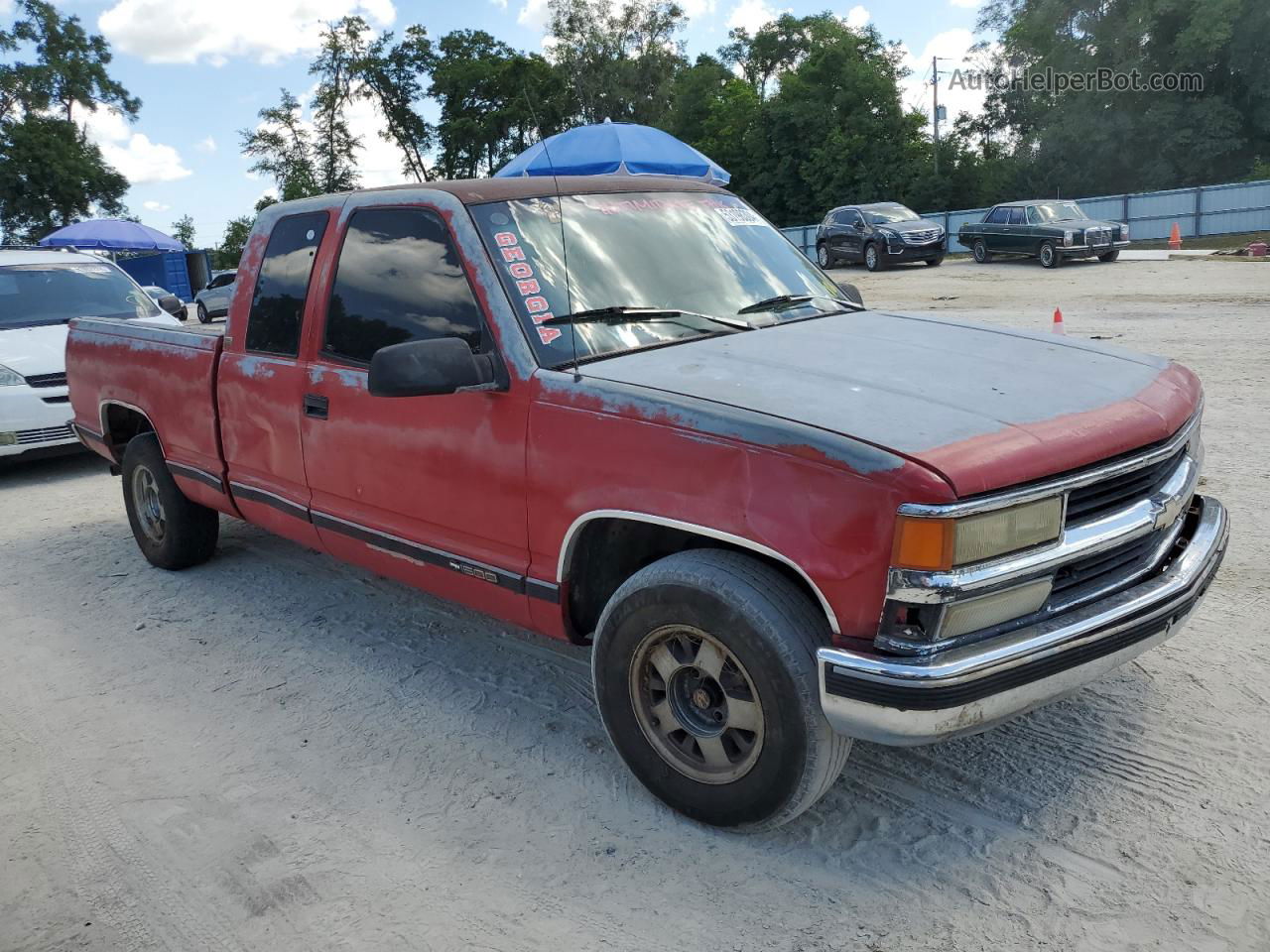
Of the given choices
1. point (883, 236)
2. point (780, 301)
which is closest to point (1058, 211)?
point (883, 236)

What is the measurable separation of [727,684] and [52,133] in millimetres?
53063

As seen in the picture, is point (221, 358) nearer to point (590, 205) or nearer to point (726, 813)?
point (590, 205)

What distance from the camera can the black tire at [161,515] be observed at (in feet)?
18.1

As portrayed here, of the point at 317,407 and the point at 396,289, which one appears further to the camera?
the point at 317,407

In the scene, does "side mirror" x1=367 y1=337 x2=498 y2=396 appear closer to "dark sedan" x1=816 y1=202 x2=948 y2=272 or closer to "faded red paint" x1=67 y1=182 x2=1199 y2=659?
"faded red paint" x1=67 y1=182 x2=1199 y2=659

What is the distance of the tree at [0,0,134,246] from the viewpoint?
1779 inches

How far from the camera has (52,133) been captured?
4666 centimetres

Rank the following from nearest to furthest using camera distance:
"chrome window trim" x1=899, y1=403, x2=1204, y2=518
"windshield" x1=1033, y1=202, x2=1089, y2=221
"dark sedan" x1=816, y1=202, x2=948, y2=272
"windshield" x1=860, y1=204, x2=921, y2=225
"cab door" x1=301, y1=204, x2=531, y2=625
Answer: "chrome window trim" x1=899, y1=403, x2=1204, y2=518
"cab door" x1=301, y1=204, x2=531, y2=625
"windshield" x1=1033, y1=202, x2=1089, y2=221
"dark sedan" x1=816, y1=202, x2=948, y2=272
"windshield" x1=860, y1=204, x2=921, y2=225

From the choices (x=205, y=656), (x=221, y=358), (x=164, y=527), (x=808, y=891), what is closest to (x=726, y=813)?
(x=808, y=891)

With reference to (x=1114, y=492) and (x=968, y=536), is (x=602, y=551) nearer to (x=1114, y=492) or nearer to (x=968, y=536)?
(x=968, y=536)

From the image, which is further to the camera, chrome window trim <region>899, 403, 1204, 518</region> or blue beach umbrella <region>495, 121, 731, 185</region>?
blue beach umbrella <region>495, 121, 731, 185</region>

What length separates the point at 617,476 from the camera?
305 cm

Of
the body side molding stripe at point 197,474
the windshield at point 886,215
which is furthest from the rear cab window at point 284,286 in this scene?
the windshield at point 886,215

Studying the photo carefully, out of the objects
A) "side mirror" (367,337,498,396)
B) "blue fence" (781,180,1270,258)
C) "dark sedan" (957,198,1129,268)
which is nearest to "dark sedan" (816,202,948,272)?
"dark sedan" (957,198,1129,268)
